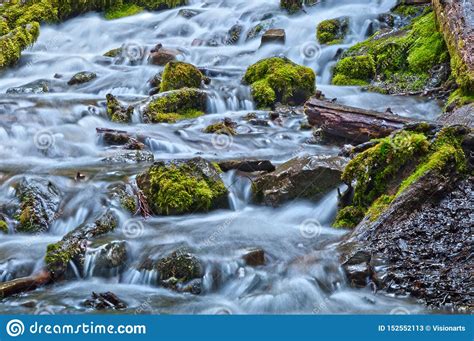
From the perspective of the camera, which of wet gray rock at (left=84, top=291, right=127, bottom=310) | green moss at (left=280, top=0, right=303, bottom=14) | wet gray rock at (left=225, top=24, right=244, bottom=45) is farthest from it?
green moss at (left=280, top=0, right=303, bottom=14)

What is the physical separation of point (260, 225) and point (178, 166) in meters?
1.27

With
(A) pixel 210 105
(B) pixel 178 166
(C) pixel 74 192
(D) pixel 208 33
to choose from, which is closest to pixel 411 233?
(B) pixel 178 166

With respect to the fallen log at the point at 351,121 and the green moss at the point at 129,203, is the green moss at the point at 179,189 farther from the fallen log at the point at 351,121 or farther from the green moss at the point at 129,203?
the fallen log at the point at 351,121

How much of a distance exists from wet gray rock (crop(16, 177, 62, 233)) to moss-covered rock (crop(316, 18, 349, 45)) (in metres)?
9.88

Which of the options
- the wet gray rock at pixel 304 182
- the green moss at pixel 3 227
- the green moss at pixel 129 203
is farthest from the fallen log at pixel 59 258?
the wet gray rock at pixel 304 182

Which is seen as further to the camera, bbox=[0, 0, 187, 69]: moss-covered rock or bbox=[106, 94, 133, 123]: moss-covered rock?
bbox=[0, 0, 187, 69]: moss-covered rock

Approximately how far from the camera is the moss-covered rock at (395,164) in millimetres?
5871

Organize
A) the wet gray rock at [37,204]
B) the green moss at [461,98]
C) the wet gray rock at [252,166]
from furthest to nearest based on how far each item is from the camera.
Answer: the green moss at [461,98] < the wet gray rock at [252,166] < the wet gray rock at [37,204]

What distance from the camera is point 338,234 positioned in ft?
20.0

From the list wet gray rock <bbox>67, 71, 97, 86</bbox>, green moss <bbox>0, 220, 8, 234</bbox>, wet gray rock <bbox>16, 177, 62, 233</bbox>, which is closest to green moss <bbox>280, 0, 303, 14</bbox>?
wet gray rock <bbox>67, 71, 97, 86</bbox>

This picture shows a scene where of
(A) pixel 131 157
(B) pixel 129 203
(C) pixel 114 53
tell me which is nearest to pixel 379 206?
(B) pixel 129 203

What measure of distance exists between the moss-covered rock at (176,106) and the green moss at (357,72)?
3.40m

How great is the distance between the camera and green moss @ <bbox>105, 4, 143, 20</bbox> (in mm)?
20562

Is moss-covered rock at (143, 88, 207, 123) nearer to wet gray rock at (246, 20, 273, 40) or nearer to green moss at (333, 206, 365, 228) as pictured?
green moss at (333, 206, 365, 228)
